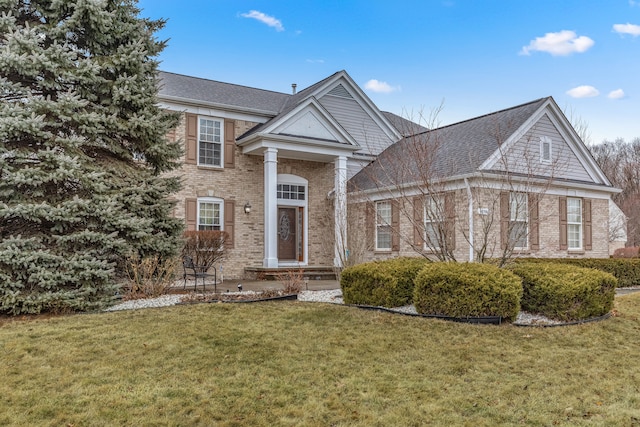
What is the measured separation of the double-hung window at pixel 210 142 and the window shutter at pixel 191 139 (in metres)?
0.15

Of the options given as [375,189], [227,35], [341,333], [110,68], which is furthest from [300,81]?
[341,333]

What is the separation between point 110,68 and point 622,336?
8983 millimetres

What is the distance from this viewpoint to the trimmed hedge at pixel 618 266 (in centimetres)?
1280

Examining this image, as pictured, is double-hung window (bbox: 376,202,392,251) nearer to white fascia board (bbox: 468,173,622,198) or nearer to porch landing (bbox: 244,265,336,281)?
porch landing (bbox: 244,265,336,281)

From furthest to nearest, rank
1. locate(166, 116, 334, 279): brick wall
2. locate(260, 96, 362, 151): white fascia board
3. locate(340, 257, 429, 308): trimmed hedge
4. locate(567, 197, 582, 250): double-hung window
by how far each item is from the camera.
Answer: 1. locate(567, 197, 582, 250): double-hung window
2. locate(166, 116, 334, 279): brick wall
3. locate(260, 96, 362, 151): white fascia board
4. locate(340, 257, 429, 308): trimmed hedge

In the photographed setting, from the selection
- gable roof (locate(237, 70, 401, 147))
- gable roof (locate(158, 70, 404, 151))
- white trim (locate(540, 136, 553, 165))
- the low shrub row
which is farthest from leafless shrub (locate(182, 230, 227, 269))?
white trim (locate(540, 136, 553, 165))

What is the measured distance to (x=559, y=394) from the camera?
4621 mm

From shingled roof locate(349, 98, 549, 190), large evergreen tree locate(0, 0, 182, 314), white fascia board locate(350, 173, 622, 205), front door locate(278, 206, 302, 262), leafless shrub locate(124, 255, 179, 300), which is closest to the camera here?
large evergreen tree locate(0, 0, 182, 314)

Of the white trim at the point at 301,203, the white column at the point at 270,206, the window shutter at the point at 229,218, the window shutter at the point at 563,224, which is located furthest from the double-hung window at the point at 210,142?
the window shutter at the point at 563,224

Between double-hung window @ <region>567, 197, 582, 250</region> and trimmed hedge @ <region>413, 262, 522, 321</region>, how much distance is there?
9.64 m

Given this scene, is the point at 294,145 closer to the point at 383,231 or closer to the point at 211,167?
the point at 211,167

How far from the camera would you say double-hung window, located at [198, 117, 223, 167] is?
1502cm

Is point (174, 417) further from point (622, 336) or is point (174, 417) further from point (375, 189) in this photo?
point (375, 189)

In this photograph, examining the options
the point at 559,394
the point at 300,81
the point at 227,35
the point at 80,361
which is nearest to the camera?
the point at 559,394
